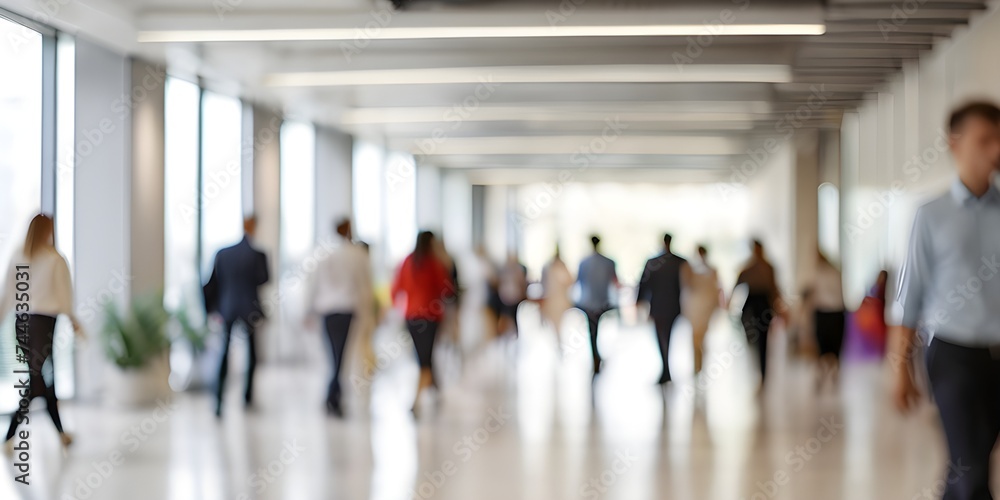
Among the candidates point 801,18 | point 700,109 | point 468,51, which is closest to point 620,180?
point 700,109

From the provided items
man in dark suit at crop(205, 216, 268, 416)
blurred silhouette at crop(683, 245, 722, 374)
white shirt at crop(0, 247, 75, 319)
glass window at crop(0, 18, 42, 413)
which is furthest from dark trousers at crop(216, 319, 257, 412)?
blurred silhouette at crop(683, 245, 722, 374)

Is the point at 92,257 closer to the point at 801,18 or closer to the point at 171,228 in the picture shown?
the point at 171,228

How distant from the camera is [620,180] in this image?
1262 inches

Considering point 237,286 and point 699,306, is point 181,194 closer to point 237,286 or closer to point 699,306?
point 237,286

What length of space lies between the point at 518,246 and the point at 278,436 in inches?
Result: 1069

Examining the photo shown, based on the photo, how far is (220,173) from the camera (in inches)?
536

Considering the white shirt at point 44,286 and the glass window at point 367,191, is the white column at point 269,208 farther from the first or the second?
the white shirt at point 44,286

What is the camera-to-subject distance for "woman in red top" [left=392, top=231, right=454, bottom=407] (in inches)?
355

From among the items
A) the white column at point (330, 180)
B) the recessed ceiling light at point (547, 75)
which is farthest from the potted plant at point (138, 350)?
the white column at point (330, 180)

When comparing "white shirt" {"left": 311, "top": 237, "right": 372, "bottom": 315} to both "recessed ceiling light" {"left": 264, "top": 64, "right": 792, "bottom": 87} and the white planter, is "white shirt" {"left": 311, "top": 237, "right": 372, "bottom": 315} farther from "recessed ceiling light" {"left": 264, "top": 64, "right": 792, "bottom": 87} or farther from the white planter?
"recessed ceiling light" {"left": 264, "top": 64, "right": 792, "bottom": 87}

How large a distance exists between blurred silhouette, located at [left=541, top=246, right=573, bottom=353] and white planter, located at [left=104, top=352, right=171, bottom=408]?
650cm

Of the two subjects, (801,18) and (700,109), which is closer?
(801,18)

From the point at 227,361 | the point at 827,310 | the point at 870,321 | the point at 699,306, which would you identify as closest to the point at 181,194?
the point at 227,361

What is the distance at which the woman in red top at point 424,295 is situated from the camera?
9.01m
